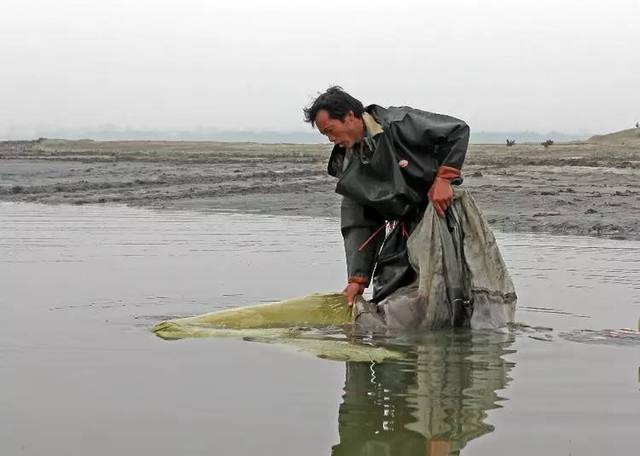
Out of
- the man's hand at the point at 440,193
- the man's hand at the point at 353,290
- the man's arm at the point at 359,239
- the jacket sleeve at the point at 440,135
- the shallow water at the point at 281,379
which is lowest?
the shallow water at the point at 281,379

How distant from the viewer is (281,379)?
15.8ft

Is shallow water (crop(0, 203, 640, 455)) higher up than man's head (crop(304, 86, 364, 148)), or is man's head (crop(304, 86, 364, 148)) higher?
man's head (crop(304, 86, 364, 148))

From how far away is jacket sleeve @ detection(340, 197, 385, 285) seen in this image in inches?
241

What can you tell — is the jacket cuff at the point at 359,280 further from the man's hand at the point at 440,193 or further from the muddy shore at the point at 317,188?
the muddy shore at the point at 317,188

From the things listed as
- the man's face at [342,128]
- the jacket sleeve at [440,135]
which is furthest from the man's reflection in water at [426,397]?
the man's face at [342,128]

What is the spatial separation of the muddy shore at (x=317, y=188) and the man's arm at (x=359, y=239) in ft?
20.7

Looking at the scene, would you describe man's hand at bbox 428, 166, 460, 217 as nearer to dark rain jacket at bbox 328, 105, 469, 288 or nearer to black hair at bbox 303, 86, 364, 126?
dark rain jacket at bbox 328, 105, 469, 288

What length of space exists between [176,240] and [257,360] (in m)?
6.49

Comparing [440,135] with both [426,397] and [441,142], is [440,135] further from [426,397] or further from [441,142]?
[426,397]

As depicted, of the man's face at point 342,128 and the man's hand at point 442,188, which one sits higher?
the man's face at point 342,128

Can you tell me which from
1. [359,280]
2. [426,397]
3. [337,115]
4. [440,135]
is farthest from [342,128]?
[426,397]

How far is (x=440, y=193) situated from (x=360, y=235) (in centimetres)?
58

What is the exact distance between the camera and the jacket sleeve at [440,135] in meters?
5.77

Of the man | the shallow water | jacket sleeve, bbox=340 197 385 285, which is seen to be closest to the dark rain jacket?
the man
